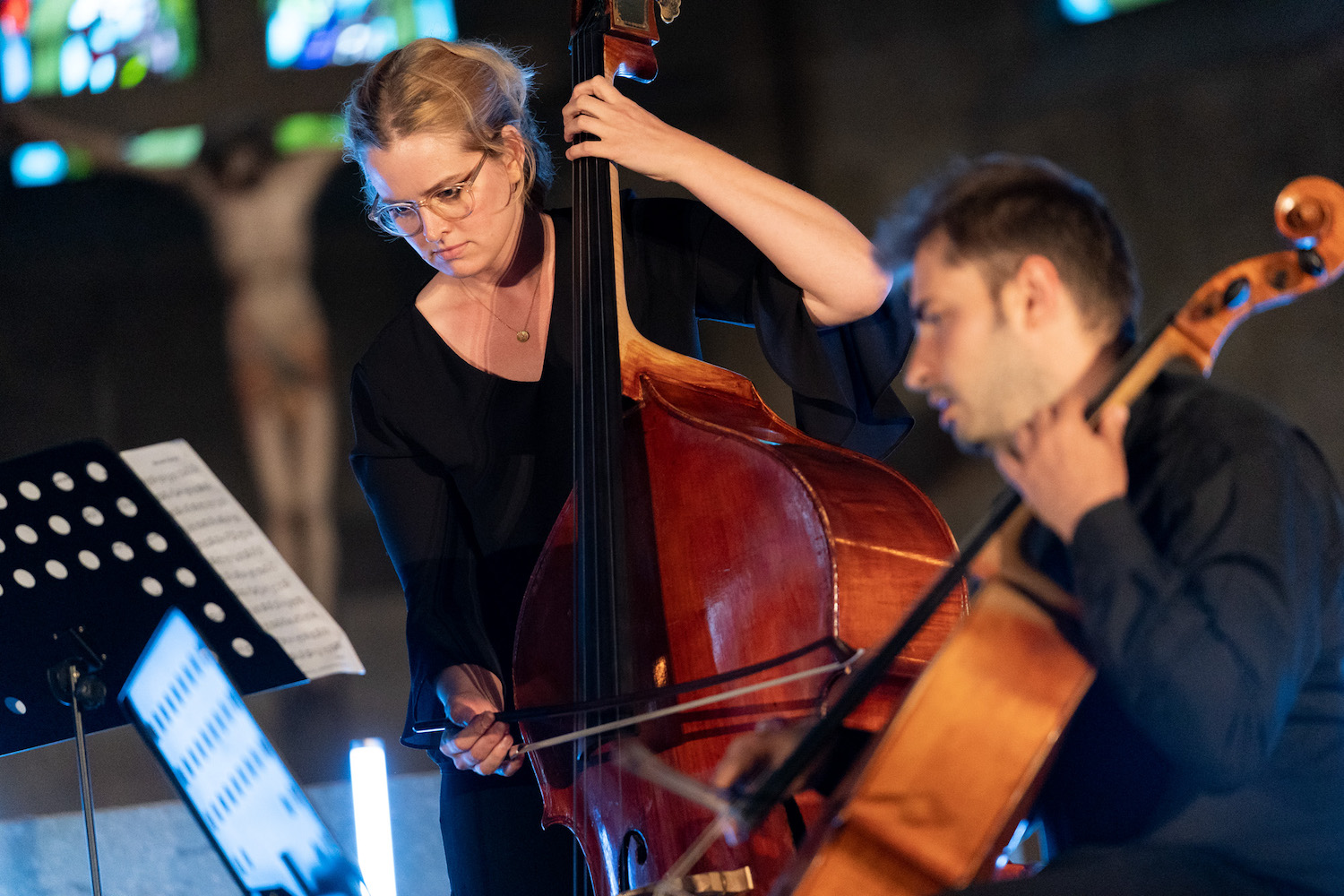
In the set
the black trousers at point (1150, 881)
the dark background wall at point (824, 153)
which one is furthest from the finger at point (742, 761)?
the dark background wall at point (824, 153)

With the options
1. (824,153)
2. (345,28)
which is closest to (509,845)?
(824,153)

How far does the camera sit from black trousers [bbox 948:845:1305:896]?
0.90m

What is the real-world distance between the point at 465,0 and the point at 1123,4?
1683 millimetres

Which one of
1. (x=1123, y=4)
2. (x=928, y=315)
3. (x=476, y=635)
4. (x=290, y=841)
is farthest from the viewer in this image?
(x=1123, y=4)

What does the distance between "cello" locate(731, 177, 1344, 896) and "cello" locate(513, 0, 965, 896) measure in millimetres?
221

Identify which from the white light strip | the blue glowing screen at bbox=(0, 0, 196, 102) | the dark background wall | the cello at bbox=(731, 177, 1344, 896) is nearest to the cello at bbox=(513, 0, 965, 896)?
the cello at bbox=(731, 177, 1344, 896)

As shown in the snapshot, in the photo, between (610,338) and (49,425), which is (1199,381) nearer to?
(610,338)

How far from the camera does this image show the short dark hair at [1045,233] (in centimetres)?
102

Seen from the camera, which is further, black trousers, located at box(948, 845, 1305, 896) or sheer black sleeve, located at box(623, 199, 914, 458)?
sheer black sleeve, located at box(623, 199, 914, 458)

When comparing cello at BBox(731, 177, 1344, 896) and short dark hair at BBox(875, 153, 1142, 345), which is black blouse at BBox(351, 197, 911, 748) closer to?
short dark hair at BBox(875, 153, 1142, 345)

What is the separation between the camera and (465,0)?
11.0 ft

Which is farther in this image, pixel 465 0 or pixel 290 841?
pixel 465 0

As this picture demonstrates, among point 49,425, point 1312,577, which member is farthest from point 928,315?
point 49,425

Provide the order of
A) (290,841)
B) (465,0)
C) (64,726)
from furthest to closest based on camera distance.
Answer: (465,0), (64,726), (290,841)
